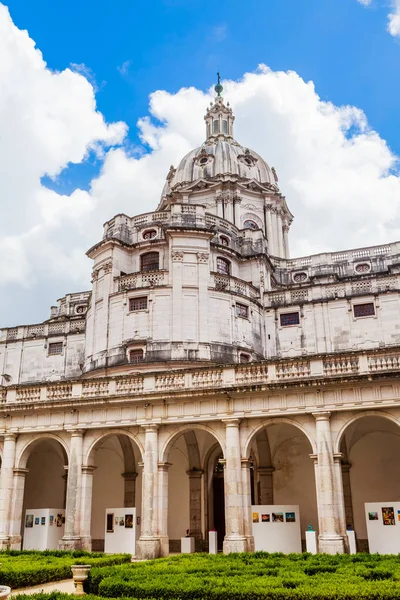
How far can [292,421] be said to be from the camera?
891 inches

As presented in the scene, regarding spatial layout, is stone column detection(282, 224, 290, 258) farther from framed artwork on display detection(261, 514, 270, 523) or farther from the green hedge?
the green hedge

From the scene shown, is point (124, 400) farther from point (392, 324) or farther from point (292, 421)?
point (392, 324)

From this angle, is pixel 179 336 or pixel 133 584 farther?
A: pixel 179 336

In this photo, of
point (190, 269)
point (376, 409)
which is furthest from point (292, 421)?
point (190, 269)

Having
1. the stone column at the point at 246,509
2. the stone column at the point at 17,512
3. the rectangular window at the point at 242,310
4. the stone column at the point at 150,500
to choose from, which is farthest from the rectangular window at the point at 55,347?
the stone column at the point at 246,509

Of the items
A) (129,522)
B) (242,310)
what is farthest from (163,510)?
(242,310)

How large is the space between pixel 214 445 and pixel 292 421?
319 inches

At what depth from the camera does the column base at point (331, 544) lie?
805 inches

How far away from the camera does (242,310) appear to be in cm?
3891

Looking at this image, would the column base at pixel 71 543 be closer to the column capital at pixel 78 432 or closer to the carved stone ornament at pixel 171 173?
the column capital at pixel 78 432

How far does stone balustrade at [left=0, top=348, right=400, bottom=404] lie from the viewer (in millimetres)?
22062

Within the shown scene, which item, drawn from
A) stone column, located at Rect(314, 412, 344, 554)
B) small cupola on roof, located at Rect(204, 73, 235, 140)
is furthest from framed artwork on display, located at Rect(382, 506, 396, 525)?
small cupola on roof, located at Rect(204, 73, 235, 140)

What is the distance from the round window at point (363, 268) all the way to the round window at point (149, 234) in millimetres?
16481

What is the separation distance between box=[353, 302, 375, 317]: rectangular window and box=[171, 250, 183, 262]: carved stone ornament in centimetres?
1254
